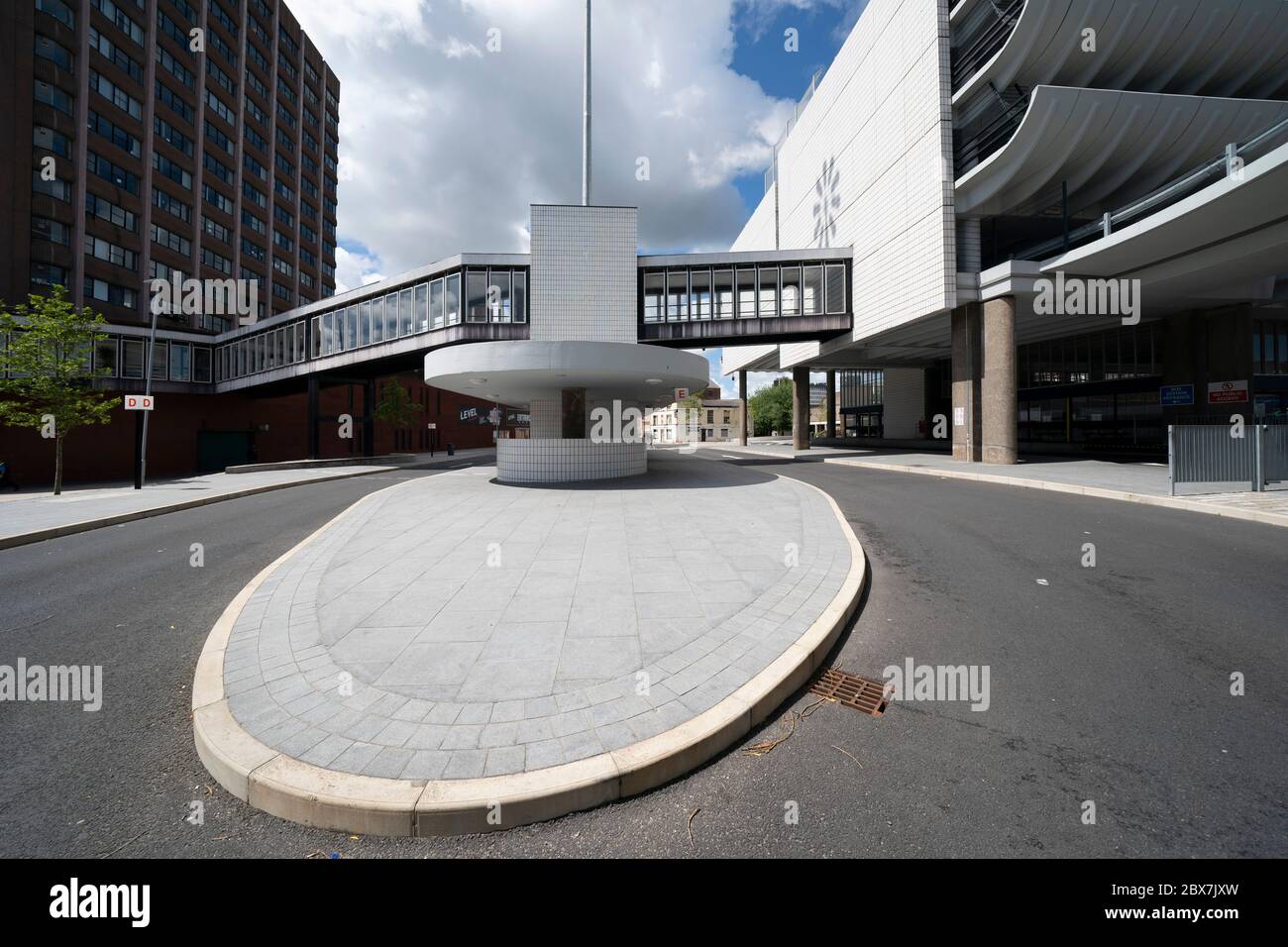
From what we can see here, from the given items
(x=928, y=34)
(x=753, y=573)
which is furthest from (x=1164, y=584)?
(x=928, y=34)

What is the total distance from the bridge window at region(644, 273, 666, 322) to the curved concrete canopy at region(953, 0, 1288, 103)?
649 inches

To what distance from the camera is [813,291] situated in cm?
2998

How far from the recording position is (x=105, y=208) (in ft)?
121

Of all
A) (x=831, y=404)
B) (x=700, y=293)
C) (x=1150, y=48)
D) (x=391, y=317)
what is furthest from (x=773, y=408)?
(x=391, y=317)

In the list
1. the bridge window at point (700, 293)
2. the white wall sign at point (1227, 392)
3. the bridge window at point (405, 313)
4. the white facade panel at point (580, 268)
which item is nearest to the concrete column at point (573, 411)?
the white facade panel at point (580, 268)

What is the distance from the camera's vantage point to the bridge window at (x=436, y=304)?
2818cm

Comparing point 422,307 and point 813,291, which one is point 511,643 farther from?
point 813,291

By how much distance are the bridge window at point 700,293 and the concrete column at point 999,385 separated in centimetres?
1399

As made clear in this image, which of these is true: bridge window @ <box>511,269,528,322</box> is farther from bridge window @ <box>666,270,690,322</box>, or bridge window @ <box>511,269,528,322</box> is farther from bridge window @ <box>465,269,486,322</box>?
bridge window @ <box>666,270,690,322</box>

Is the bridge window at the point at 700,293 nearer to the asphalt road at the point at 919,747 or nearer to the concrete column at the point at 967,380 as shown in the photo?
the concrete column at the point at 967,380

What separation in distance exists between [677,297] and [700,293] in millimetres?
1434
